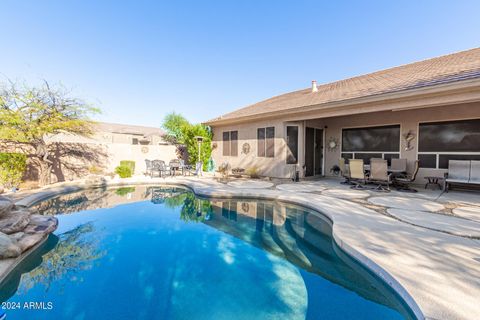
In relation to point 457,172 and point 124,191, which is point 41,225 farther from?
point 457,172

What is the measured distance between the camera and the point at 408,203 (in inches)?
213

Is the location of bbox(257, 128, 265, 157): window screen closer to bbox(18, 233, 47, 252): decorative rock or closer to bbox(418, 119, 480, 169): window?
bbox(418, 119, 480, 169): window

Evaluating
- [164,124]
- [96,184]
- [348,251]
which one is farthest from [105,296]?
[164,124]

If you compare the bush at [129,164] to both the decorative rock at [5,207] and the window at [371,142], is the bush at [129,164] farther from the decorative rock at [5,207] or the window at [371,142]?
the window at [371,142]

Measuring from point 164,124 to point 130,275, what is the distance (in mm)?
31308

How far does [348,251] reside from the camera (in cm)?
312

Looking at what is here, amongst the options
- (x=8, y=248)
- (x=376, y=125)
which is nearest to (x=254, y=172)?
(x=376, y=125)

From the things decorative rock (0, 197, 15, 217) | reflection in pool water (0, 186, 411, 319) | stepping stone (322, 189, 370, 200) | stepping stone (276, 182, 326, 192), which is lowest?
reflection in pool water (0, 186, 411, 319)

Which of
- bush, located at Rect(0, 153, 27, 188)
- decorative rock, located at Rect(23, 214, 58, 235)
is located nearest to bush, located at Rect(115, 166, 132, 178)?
bush, located at Rect(0, 153, 27, 188)

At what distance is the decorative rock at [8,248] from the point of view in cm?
304

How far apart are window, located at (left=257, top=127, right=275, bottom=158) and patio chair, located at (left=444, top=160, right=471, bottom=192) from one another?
618cm

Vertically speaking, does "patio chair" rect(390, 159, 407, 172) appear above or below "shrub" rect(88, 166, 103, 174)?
above

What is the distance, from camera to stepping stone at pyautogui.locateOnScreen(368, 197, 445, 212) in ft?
16.3

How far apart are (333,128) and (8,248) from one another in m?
11.2
